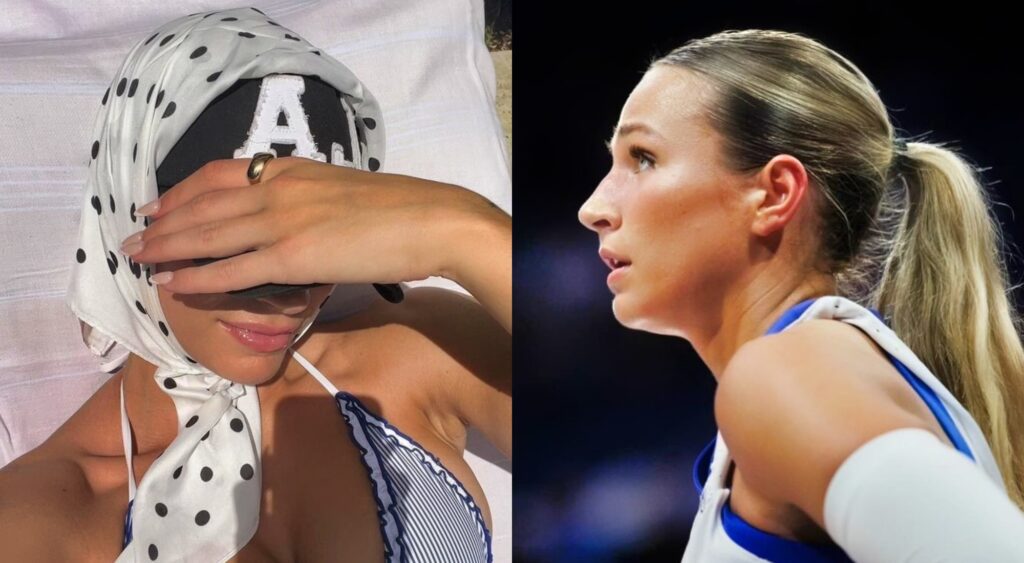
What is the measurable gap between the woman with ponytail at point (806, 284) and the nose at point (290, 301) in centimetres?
26

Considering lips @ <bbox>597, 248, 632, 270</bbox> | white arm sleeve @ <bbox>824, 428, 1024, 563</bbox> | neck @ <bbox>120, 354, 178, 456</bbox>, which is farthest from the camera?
neck @ <bbox>120, 354, 178, 456</bbox>

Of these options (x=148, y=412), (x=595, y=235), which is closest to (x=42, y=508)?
(x=148, y=412)

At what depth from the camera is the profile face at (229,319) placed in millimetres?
970

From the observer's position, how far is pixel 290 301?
99 cm

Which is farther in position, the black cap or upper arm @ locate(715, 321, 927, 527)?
the black cap

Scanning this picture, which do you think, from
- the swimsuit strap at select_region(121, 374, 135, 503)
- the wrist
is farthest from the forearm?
the swimsuit strap at select_region(121, 374, 135, 503)

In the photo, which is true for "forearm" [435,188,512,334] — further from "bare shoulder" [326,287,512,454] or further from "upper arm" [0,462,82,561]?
"upper arm" [0,462,82,561]

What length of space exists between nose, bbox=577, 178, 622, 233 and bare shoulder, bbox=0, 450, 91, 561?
1.63 ft

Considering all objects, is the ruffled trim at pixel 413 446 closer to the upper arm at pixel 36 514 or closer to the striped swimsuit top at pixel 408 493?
the striped swimsuit top at pixel 408 493

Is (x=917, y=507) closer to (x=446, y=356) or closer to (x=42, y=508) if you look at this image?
(x=446, y=356)

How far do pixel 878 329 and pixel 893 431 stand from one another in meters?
0.10

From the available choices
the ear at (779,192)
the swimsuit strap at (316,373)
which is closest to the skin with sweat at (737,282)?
the ear at (779,192)

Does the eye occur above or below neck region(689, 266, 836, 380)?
above

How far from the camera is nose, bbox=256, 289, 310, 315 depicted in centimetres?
98
